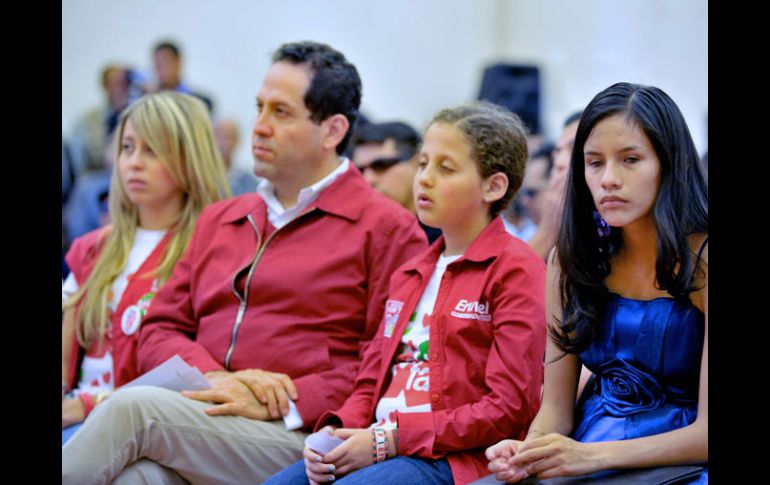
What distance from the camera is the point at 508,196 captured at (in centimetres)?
233

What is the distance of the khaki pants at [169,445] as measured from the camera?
2178mm

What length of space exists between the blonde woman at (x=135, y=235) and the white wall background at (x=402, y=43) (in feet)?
14.4

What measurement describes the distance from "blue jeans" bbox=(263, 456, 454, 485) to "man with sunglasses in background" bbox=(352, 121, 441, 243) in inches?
59.3

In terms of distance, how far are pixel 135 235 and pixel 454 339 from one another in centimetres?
135

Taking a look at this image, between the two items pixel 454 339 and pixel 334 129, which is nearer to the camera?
pixel 454 339

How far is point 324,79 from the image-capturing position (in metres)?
2.74

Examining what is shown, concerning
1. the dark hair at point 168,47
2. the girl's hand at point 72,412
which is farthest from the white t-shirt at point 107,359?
the dark hair at point 168,47

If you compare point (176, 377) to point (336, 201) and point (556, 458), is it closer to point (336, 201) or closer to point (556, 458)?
point (336, 201)

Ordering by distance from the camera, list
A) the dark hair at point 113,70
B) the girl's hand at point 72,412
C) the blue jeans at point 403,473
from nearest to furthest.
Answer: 1. the blue jeans at point 403,473
2. the girl's hand at point 72,412
3. the dark hair at point 113,70

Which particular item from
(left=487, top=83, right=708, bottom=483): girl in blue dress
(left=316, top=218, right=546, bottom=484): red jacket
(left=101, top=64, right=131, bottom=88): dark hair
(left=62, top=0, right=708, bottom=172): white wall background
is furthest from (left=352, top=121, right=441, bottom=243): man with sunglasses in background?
(left=101, top=64, right=131, bottom=88): dark hair

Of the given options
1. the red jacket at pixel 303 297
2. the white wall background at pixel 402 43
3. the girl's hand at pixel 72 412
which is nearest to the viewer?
the red jacket at pixel 303 297

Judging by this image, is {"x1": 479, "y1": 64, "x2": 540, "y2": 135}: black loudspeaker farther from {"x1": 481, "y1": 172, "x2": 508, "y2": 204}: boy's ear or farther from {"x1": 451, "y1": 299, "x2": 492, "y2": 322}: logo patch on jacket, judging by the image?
{"x1": 451, "y1": 299, "x2": 492, "y2": 322}: logo patch on jacket

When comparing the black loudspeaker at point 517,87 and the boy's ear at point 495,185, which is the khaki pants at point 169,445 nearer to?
the boy's ear at point 495,185

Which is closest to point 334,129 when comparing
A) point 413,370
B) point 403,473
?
point 413,370
